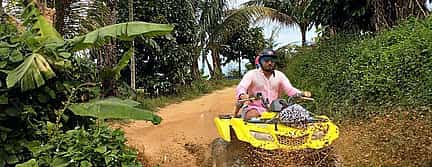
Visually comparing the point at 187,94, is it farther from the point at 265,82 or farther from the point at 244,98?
the point at 244,98

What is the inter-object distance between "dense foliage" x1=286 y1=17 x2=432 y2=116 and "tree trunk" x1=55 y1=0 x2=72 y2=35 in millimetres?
4436

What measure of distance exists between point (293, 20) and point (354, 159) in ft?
52.6

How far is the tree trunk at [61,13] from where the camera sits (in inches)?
403

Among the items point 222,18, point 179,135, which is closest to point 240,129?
point 179,135

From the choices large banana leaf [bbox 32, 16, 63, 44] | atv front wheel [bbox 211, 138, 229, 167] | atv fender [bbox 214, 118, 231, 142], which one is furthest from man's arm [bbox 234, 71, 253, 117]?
large banana leaf [bbox 32, 16, 63, 44]

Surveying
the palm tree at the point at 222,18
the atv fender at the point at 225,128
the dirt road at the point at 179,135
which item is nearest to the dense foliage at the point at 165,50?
the dirt road at the point at 179,135

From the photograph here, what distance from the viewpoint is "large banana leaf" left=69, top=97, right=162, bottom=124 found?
15.9 feet

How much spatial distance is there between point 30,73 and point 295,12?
12040 millimetres

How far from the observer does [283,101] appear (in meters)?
5.75

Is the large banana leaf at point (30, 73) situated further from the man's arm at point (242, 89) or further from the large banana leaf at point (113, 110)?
the man's arm at point (242, 89)

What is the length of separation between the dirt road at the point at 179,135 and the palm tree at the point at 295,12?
2893 mm

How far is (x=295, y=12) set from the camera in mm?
16031

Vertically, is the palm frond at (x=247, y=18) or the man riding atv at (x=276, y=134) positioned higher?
the palm frond at (x=247, y=18)

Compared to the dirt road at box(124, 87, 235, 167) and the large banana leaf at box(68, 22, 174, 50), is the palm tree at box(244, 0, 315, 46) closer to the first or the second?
the dirt road at box(124, 87, 235, 167)
